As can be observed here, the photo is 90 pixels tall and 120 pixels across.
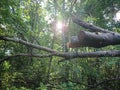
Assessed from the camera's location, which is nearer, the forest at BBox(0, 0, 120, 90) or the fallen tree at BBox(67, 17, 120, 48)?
the fallen tree at BBox(67, 17, 120, 48)

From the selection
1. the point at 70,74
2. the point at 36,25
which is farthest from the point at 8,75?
the point at 36,25

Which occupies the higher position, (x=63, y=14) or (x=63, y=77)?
Result: (x=63, y=14)

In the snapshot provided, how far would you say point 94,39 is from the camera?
2.41 metres

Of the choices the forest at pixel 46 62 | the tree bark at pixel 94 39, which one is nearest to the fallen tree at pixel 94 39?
the tree bark at pixel 94 39

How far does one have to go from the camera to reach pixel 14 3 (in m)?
5.28

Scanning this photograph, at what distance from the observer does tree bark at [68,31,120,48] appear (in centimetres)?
A: 239

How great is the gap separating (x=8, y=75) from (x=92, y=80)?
2419 mm

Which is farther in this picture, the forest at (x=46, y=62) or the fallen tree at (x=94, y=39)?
the forest at (x=46, y=62)

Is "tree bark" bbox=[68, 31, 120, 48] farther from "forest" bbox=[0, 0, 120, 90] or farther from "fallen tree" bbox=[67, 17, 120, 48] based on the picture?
"forest" bbox=[0, 0, 120, 90]

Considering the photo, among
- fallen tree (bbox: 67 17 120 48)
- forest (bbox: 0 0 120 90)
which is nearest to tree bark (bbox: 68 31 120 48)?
fallen tree (bbox: 67 17 120 48)

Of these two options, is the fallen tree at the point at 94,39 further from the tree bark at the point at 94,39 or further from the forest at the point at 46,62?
the forest at the point at 46,62

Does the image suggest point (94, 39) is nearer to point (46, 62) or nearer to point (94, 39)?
point (94, 39)

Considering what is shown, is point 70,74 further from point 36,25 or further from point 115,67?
point 36,25

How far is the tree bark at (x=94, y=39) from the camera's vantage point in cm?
239
